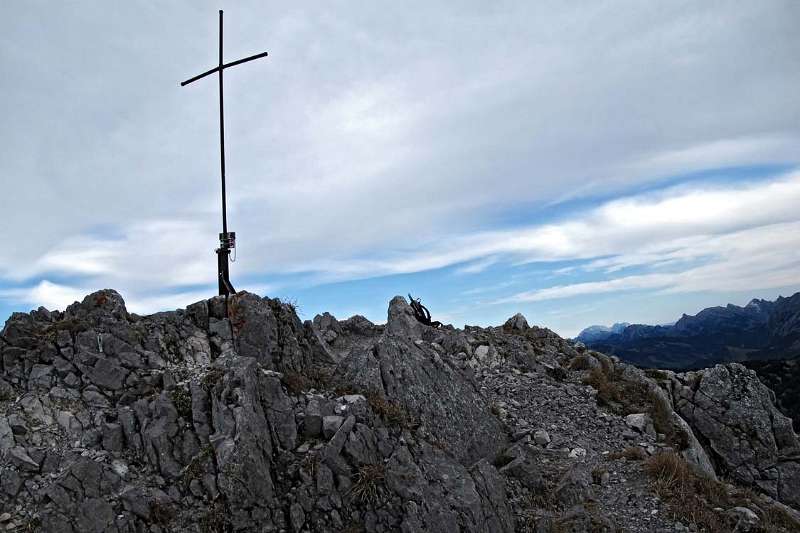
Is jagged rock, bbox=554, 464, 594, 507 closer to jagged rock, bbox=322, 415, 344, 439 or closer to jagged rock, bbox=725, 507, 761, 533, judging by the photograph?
jagged rock, bbox=725, 507, 761, 533

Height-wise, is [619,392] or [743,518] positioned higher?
[619,392]

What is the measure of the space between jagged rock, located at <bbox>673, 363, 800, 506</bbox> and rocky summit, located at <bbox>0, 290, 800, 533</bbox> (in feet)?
0.37

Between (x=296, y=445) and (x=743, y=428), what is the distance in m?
18.3

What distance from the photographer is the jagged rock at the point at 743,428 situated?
18062 millimetres

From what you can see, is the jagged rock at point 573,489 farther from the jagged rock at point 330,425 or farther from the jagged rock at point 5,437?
the jagged rock at point 5,437

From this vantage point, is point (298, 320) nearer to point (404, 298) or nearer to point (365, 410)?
point (365, 410)

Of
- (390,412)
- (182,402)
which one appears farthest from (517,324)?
(182,402)

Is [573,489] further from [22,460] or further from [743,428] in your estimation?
[22,460]

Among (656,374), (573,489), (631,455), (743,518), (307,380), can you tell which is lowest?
(743,518)

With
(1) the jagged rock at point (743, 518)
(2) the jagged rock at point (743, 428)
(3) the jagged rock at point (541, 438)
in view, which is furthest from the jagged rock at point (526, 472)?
(2) the jagged rock at point (743, 428)

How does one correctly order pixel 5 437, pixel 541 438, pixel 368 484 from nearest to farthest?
pixel 5 437 < pixel 368 484 < pixel 541 438

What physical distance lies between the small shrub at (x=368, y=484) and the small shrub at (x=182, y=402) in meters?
4.41

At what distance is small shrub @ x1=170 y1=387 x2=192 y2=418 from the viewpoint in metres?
11.6

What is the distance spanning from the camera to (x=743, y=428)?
755 inches
